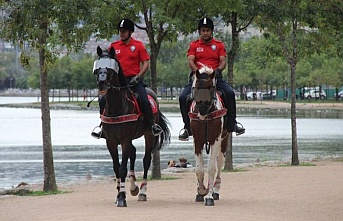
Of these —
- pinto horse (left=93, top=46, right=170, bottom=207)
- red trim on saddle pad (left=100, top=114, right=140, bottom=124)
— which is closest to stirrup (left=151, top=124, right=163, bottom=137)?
pinto horse (left=93, top=46, right=170, bottom=207)

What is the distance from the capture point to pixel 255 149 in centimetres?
4444

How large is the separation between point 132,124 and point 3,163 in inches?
869

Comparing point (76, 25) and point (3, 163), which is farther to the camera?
point (3, 163)

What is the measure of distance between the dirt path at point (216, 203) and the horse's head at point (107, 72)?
2222 millimetres

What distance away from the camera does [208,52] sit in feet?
57.0

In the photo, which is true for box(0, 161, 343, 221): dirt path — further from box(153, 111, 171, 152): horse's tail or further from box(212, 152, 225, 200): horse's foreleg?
box(153, 111, 171, 152): horse's tail

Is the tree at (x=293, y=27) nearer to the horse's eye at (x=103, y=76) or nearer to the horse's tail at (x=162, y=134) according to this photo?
the horse's tail at (x=162, y=134)

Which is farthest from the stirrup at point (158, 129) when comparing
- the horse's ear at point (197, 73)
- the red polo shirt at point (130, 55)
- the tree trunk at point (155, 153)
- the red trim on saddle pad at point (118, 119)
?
the tree trunk at point (155, 153)

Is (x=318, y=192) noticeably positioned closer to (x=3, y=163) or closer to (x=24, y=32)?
(x=24, y=32)

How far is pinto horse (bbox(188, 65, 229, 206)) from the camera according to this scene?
53.5 ft

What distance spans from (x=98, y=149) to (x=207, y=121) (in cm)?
3071

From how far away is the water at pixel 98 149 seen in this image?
110ft

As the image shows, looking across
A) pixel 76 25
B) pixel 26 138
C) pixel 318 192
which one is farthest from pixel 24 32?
pixel 26 138

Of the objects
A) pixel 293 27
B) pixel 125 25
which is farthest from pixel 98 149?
pixel 125 25
